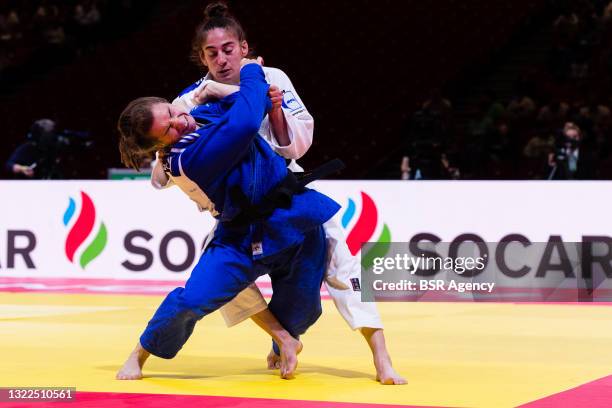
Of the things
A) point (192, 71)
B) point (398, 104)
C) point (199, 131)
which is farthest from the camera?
point (192, 71)

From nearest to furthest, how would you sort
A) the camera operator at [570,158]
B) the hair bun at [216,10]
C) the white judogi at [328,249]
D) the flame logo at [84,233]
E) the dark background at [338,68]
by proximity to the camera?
1. the white judogi at [328,249]
2. the hair bun at [216,10]
3. the flame logo at [84,233]
4. the camera operator at [570,158]
5. the dark background at [338,68]

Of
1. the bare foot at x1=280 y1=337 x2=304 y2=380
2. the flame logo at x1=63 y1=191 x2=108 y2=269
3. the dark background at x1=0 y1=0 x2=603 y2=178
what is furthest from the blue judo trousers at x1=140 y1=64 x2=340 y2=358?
the dark background at x1=0 y1=0 x2=603 y2=178

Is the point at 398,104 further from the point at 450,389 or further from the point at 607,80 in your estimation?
the point at 450,389

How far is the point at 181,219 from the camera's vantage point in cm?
1049

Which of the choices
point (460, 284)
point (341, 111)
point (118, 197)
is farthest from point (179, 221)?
point (341, 111)

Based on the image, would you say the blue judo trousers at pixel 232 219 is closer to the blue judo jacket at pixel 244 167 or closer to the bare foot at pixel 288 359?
the blue judo jacket at pixel 244 167

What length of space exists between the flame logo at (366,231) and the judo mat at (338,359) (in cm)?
126

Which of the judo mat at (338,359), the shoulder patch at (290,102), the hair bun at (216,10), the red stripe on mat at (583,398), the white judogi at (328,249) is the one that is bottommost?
the judo mat at (338,359)

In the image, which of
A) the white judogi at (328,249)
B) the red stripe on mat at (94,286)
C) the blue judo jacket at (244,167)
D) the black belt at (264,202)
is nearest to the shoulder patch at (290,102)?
the white judogi at (328,249)

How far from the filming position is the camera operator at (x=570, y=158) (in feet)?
40.6

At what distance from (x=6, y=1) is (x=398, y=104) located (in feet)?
27.9

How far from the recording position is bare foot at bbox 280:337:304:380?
495 centimetres

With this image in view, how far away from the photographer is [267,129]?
16.1ft

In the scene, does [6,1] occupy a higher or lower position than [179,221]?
higher
